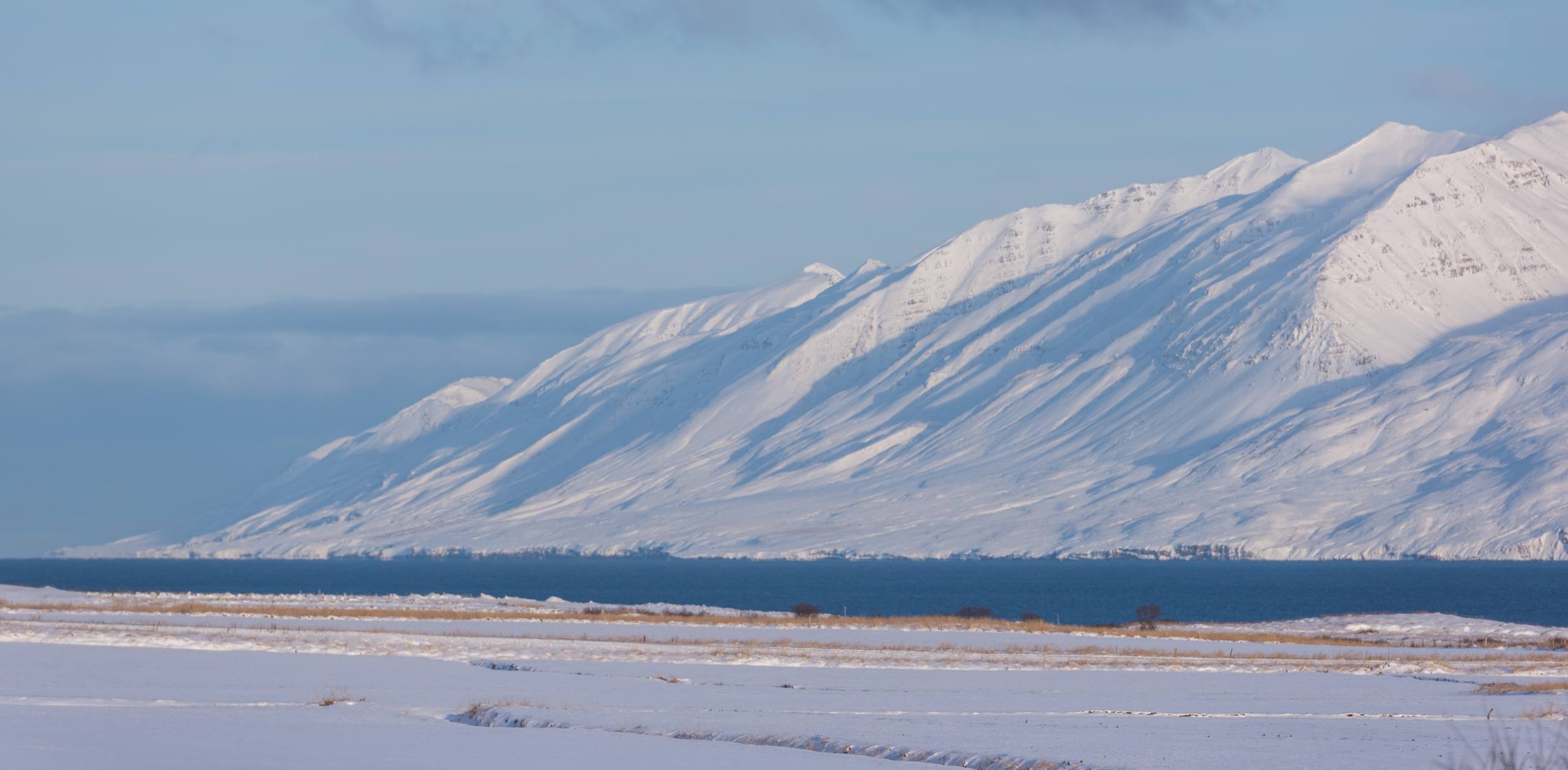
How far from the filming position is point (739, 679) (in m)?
50.6

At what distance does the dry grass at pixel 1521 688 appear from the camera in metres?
47.4

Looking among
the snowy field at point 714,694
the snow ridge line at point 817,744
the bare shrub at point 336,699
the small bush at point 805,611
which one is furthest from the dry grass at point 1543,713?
the small bush at point 805,611

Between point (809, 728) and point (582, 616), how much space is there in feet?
148

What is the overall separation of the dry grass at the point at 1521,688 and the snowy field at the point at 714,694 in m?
0.40

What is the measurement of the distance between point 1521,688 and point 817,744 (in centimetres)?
2388

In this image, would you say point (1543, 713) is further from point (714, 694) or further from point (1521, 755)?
point (714, 694)

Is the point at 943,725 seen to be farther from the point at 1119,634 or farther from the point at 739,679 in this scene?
the point at 1119,634

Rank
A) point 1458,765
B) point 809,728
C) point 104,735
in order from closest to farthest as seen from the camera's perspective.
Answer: point 1458,765 → point 104,735 → point 809,728

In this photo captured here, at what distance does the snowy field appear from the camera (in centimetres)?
3184

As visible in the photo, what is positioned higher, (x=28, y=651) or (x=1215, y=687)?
(x=28, y=651)

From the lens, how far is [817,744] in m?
34.0

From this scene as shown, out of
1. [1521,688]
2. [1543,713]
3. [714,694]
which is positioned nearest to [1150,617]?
[1521,688]

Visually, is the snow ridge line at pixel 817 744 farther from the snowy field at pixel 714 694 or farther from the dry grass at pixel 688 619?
the dry grass at pixel 688 619

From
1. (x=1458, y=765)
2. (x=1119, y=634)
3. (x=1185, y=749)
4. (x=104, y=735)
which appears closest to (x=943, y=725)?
(x=1185, y=749)
